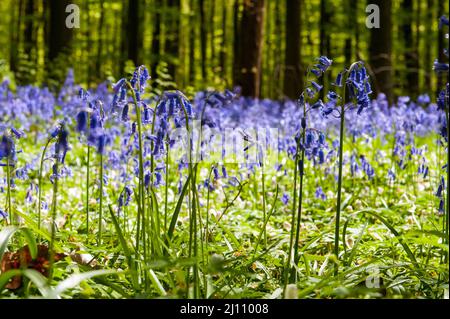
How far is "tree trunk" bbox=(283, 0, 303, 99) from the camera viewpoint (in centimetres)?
1423

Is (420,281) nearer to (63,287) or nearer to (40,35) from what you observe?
(63,287)

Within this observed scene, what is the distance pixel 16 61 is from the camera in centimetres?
1573

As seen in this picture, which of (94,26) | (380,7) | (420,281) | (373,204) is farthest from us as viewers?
(94,26)

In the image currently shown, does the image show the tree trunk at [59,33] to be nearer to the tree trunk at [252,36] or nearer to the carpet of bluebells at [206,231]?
the tree trunk at [252,36]

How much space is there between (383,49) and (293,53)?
3790 millimetres

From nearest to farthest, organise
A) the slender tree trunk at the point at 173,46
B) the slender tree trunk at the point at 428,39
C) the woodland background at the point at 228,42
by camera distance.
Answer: the woodland background at the point at 228,42 → the slender tree trunk at the point at 173,46 → the slender tree trunk at the point at 428,39

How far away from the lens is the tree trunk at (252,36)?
38.6ft

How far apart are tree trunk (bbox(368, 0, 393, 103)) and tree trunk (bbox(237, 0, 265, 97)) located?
2.13 m

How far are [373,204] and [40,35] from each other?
100 feet

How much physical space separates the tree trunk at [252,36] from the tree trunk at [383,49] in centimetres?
213

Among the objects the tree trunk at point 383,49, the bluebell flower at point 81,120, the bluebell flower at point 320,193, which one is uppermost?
the tree trunk at point 383,49

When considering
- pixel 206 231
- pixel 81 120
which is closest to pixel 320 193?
pixel 206 231

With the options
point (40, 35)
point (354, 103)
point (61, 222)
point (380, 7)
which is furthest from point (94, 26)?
point (354, 103)

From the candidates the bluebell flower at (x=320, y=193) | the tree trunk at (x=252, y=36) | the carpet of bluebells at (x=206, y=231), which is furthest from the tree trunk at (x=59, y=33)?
the bluebell flower at (x=320, y=193)
